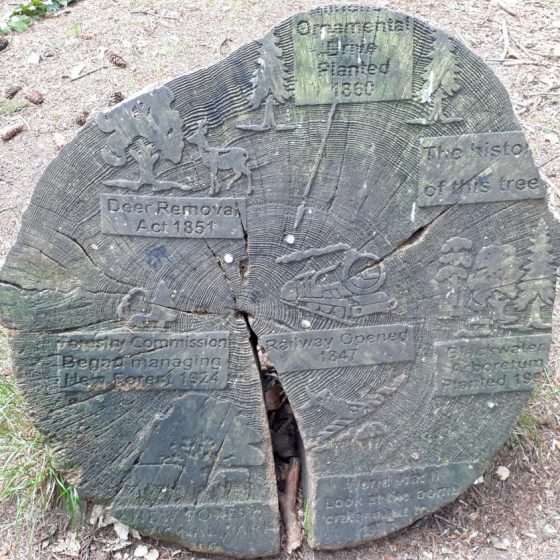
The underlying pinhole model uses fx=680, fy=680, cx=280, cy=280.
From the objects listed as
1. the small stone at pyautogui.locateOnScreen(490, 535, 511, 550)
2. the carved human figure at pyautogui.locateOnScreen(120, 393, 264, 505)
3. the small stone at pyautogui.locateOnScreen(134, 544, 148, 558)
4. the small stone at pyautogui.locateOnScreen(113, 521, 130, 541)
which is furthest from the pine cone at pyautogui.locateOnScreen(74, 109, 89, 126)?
the small stone at pyautogui.locateOnScreen(490, 535, 511, 550)

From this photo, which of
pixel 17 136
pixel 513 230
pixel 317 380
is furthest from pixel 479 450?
pixel 17 136

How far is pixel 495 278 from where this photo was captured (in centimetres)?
229

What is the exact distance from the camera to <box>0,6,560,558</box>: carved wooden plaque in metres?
2.11

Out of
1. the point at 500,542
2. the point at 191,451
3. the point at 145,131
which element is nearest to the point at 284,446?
the point at 191,451

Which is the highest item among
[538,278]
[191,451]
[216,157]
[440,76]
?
[440,76]

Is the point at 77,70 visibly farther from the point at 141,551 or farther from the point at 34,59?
the point at 141,551

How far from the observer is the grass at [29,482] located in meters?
2.43

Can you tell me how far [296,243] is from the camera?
A: 2.20 metres

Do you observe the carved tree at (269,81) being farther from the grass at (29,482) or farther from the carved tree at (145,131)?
the grass at (29,482)

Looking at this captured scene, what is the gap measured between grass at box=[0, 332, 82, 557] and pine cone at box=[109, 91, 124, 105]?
1.79m

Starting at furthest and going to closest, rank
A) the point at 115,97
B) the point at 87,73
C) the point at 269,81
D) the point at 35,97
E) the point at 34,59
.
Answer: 1. the point at 34,59
2. the point at 87,73
3. the point at 35,97
4. the point at 115,97
5. the point at 269,81

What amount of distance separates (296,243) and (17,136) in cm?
237

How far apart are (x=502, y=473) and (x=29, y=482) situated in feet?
5.84

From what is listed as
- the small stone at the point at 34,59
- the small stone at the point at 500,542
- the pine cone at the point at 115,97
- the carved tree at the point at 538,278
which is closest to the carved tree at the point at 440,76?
the carved tree at the point at 538,278
